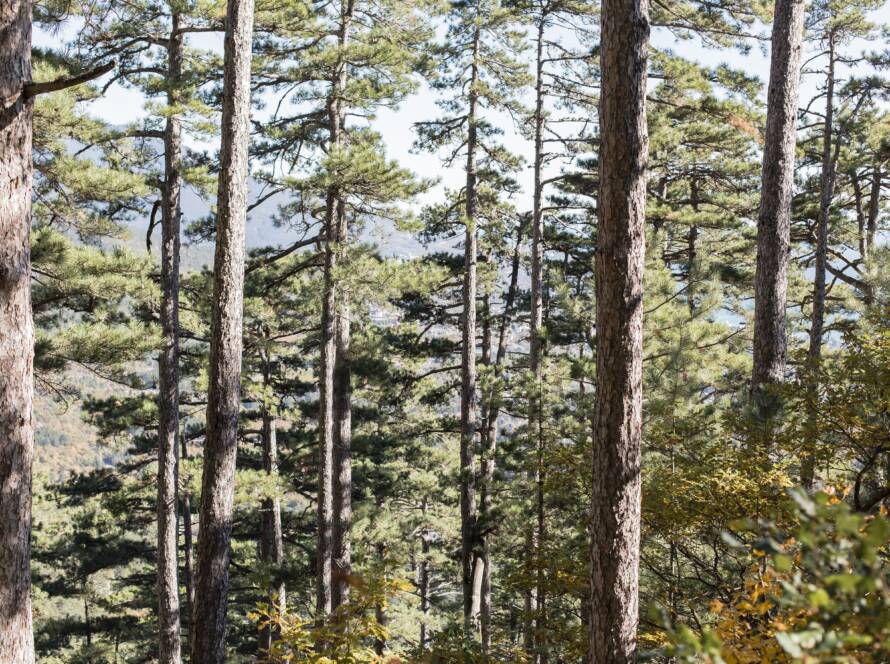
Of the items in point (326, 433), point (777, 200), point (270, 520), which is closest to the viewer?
point (777, 200)

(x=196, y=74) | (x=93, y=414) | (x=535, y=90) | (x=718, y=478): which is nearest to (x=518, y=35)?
(x=535, y=90)

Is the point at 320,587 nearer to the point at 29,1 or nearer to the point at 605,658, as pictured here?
the point at 605,658

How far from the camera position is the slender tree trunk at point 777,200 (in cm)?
615

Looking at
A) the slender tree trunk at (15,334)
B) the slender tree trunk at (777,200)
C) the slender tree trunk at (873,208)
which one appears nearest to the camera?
the slender tree trunk at (15,334)

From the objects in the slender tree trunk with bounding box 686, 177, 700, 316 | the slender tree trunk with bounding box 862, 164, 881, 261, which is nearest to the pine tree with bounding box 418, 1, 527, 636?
the slender tree trunk with bounding box 686, 177, 700, 316

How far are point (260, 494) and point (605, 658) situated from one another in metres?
9.11

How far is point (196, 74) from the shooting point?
855 cm

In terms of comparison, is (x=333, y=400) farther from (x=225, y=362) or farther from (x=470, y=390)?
(x=225, y=362)

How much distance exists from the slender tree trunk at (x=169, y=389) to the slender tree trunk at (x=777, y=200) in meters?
7.84

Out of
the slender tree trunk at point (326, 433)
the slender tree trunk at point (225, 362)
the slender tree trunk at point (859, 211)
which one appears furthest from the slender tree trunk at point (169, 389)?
the slender tree trunk at point (859, 211)

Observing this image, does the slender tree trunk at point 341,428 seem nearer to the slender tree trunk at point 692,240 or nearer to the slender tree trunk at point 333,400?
the slender tree trunk at point 333,400

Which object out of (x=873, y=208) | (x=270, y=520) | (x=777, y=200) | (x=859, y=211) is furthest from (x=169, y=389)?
(x=859, y=211)

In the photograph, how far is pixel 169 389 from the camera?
972 centimetres

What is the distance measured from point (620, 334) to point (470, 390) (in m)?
7.87
